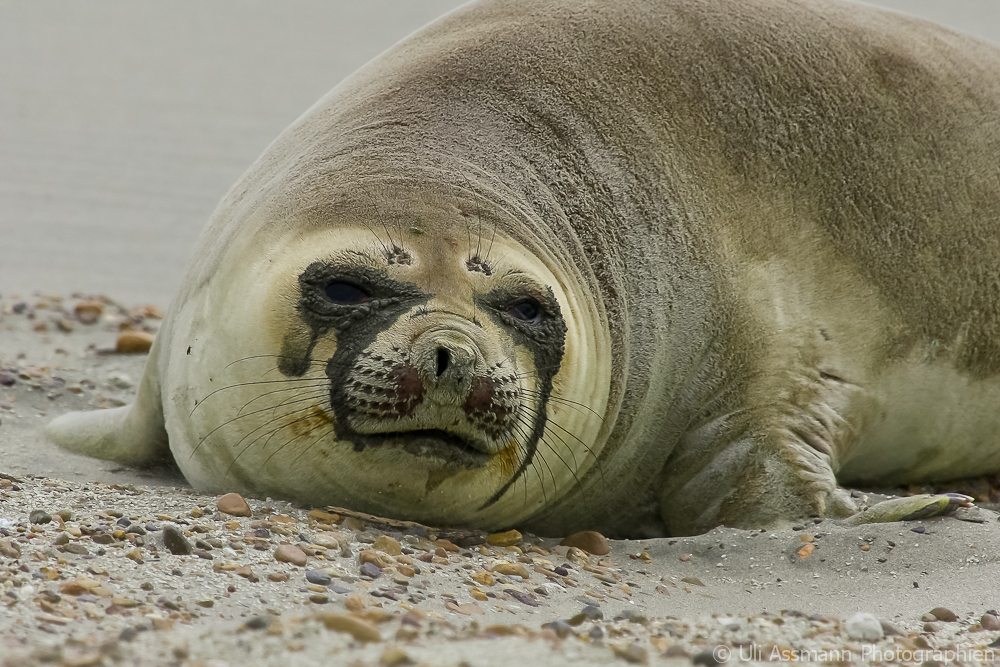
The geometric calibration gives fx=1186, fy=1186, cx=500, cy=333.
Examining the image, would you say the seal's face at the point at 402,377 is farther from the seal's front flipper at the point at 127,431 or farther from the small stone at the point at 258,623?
the small stone at the point at 258,623

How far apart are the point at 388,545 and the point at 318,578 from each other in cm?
38

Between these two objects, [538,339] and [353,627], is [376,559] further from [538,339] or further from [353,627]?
[538,339]

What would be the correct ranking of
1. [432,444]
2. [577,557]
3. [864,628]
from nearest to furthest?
[864,628] → [432,444] → [577,557]

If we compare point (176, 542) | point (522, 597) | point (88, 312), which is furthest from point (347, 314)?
point (88, 312)

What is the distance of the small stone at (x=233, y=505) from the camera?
10.7ft

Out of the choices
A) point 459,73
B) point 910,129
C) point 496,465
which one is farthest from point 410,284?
point 910,129

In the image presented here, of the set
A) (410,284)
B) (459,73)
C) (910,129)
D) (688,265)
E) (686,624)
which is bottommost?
(686,624)

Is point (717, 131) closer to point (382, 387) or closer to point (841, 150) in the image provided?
point (841, 150)

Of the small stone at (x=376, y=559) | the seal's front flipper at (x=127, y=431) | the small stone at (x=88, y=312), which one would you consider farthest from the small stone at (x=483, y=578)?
the small stone at (x=88, y=312)

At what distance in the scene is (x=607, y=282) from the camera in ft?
13.1

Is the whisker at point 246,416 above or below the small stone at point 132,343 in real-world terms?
below

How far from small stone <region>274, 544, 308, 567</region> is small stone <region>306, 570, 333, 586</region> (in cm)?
8

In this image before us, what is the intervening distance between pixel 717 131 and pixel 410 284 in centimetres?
156

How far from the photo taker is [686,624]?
266cm
